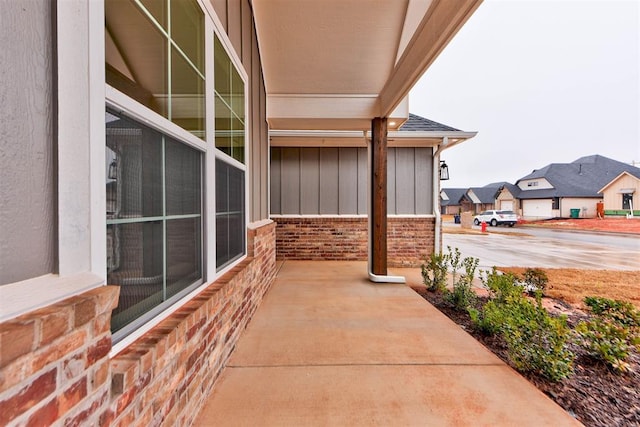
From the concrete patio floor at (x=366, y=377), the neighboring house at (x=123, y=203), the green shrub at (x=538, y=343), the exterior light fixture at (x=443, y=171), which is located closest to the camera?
the neighboring house at (x=123, y=203)

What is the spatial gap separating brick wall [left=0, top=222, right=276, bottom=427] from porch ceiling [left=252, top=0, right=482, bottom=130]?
3.21m

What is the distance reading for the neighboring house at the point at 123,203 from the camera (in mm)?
750

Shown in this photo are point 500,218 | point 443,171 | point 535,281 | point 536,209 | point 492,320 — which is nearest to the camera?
point 492,320

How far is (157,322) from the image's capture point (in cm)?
138

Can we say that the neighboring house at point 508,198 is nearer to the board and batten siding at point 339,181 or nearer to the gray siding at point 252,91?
the board and batten siding at point 339,181

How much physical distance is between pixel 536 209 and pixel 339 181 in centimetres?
3072

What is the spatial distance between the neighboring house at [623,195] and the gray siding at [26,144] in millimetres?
33199

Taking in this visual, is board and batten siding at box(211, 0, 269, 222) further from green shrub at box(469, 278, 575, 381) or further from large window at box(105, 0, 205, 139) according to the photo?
green shrub at box(469, 278, 575, 381)

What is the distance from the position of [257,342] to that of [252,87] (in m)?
3.21

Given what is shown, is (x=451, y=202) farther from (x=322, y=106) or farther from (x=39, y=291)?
(x=39, y=291)

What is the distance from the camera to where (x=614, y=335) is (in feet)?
7.50

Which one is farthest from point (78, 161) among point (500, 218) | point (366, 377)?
point (500, 218)

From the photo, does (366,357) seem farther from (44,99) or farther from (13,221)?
(44,99)

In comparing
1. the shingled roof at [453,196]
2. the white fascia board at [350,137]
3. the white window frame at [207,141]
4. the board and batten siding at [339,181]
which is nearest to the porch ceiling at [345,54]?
the white fascia board at [350,137]
